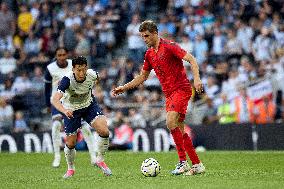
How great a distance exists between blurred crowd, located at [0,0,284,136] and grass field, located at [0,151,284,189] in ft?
13.0

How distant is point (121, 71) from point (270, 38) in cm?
504

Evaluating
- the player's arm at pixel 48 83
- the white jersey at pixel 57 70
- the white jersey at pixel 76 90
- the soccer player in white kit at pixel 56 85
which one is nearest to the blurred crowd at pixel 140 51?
the soccer player in white kit at pixel 56 85

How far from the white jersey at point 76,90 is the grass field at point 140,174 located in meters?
1.28

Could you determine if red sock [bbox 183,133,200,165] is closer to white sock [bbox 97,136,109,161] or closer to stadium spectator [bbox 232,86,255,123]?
white sock [bbox 97,136,109,161]

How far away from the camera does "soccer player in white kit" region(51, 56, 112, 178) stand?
1417cm

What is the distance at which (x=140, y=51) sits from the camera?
2781cm

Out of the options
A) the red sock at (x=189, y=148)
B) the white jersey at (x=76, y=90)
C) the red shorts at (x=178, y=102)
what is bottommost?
the red sock at (x=189, y=148)

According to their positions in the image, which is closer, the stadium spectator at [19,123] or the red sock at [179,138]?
the red sock at [179,138]

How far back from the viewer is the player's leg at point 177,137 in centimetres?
1390

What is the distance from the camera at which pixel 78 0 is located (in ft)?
101

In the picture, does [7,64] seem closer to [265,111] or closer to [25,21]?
[25,21]

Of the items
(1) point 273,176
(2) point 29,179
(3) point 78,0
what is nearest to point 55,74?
(2) point 29,179

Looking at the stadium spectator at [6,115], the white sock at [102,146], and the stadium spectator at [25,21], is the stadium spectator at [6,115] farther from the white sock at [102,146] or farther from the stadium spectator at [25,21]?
the white sock at [102,146]

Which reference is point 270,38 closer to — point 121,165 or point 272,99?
point 272,99
